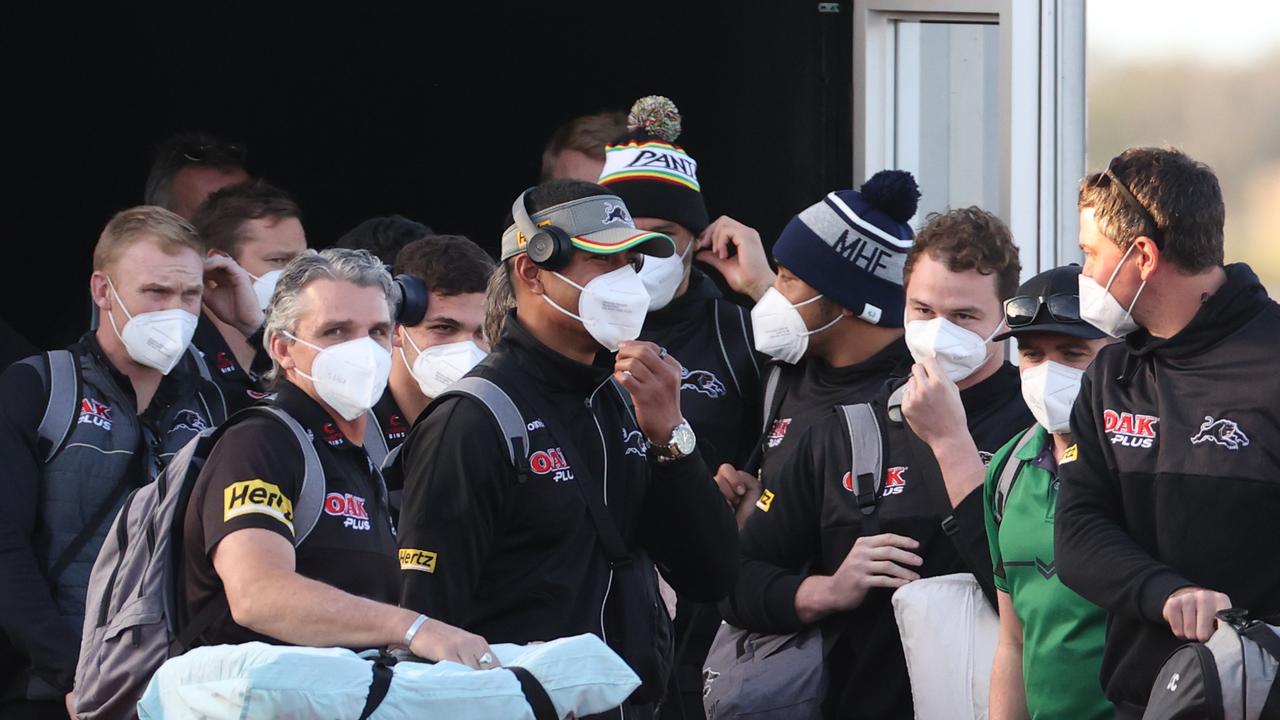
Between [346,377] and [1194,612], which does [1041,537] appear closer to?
[1194,612]

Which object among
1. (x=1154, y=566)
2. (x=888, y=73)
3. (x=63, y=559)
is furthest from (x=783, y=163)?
(x=1154, y=566)

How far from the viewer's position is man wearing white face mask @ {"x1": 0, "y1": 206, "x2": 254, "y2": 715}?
442 cm

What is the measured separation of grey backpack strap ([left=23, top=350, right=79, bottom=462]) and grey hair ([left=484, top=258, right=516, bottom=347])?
4.58ft

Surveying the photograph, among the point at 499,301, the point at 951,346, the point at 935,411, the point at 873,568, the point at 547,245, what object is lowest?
the point at 873,568

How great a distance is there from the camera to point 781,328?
15.6 ft

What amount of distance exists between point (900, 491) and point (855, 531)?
0.14 metres

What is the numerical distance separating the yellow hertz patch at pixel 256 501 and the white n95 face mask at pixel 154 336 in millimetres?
1479

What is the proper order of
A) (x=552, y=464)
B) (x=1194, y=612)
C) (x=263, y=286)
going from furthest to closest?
(x=263, y=286) → (x=552, y=464) → (x=1194, y=612)

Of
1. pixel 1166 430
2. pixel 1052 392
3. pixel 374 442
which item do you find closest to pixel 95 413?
pixel 374 442

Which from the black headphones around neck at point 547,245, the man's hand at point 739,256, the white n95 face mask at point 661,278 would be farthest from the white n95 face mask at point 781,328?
the black headphones around neck at point 547,245

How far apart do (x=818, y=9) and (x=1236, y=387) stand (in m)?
3.78

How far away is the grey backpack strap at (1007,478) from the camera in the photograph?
12.8ft

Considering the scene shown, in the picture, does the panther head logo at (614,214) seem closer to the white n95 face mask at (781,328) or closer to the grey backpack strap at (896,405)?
the grey backpack strap at (896,405)

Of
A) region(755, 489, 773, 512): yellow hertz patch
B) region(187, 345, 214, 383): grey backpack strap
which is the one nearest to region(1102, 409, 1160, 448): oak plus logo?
region(755, 489, 773, 512): yellow hertz patch
